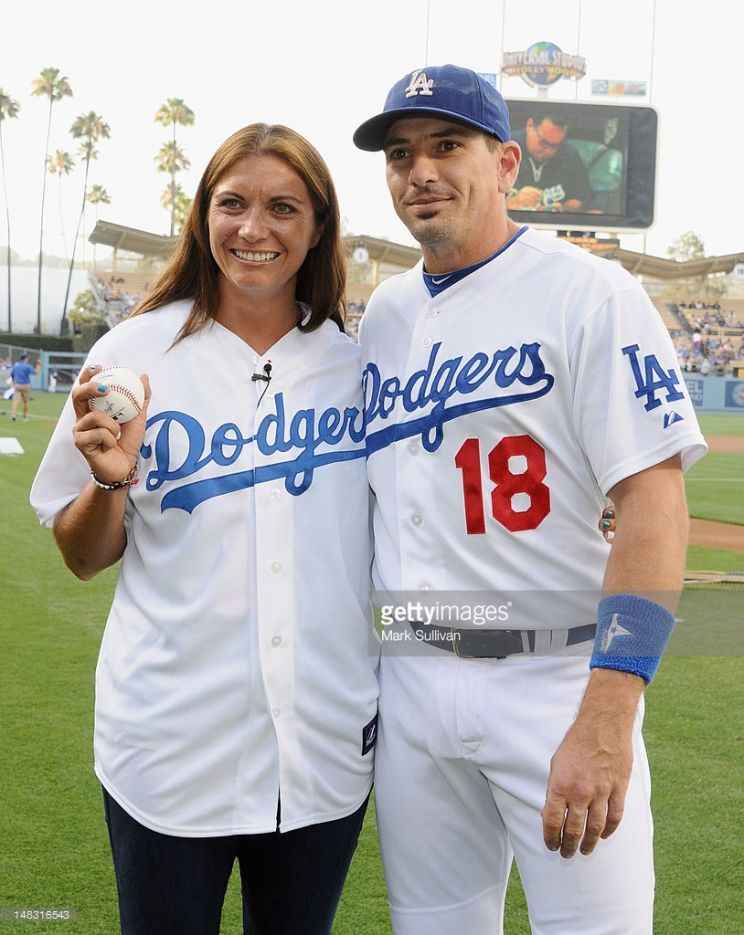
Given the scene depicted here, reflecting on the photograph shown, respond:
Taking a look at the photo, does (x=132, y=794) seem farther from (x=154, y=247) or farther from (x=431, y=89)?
(x=154, y=247)

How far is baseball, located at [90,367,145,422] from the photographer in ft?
6.61

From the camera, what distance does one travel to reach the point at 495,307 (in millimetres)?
2211

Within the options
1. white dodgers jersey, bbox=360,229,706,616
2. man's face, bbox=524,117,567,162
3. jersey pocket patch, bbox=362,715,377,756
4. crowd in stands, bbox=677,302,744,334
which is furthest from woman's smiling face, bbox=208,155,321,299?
crowd in stands, bbox=677,302,744,334

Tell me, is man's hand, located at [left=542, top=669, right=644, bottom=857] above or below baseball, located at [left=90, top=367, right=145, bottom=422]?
below

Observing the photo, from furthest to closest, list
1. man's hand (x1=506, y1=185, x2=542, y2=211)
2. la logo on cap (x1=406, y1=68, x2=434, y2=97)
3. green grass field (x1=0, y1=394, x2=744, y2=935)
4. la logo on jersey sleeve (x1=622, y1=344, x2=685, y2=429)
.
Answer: man's hand (x1=506, y1=185, x2=542, y2=211) < green grass field (x1=0, y1=394, x2=744, y2=935) < la logo on cap (x1=406, y1=68, x2=434, y2=97) < la logo on jersey sleeve (x1=622, y1=344, x2=685, y2=429)

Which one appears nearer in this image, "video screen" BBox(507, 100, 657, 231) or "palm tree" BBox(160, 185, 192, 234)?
"video screen" BBox(507, 100, 657, 231)

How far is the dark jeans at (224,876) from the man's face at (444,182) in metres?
1.22

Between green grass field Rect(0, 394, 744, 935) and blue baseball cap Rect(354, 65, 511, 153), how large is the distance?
2.32 meters

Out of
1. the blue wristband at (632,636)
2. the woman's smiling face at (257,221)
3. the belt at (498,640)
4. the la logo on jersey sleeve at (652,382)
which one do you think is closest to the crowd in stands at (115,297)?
the woman's smiling face at (257,221)

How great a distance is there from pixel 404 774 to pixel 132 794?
21.3 inches

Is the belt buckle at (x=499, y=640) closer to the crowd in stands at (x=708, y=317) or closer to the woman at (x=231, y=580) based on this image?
the woman at (x=231, y=580)

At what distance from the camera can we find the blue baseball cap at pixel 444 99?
2.22 m

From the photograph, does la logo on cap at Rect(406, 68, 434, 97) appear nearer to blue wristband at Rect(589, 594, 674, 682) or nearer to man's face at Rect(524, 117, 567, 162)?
blue wristband at Rect(589, 594, 674, 682)

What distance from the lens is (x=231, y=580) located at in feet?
6.92
